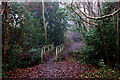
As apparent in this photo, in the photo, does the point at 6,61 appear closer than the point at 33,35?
Yes

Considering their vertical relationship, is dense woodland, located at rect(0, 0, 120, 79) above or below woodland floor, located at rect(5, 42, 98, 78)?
above

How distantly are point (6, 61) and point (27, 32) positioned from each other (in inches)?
123

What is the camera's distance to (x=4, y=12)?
5539 millimetres

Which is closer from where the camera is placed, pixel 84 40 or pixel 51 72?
pixel 51 72

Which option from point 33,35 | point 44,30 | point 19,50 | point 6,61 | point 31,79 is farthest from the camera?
point 44,30

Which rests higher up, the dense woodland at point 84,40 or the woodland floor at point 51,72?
the dense woodland at point 84,40

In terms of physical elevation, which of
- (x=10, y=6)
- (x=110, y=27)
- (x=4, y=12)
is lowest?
(x=110, y=27)

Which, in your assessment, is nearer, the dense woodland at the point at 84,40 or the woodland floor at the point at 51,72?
the woodland floor at the point at 51,72

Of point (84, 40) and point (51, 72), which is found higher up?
point (84, 40)

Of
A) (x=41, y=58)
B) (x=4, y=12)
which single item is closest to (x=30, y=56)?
(x=41, y=58)

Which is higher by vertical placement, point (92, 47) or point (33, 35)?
point (33, 35)

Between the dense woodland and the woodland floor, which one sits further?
the dense woodland

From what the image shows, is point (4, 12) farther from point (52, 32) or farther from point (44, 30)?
point (52, 32)

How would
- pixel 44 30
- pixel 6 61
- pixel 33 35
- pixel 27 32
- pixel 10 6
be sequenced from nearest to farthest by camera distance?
pixel 6 61
pixel 10 6
pixel 27 32
pixel 33 35
pixel 44 30
